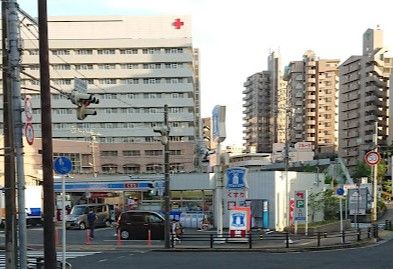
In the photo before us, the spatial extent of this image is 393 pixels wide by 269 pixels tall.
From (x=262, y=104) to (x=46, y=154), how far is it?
145 metres

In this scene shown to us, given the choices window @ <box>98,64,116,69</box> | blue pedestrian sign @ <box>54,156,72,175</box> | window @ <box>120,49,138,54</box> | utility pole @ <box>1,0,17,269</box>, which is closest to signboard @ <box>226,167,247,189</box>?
blue pedestrian sign @ <box>54,156,72,175</box>

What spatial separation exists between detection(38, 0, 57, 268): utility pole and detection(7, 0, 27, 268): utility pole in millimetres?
888

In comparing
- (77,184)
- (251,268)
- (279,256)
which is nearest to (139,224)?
(279,256)

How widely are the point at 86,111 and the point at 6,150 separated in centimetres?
223

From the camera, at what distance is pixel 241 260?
68.0 ft

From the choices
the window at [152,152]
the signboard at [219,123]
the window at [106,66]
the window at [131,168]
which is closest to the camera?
the signboard at [219,123]

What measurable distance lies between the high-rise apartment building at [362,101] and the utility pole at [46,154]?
100622mm

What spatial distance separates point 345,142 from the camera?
394 ft

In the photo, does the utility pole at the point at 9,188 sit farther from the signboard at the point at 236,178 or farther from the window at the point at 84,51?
the window at the point at 84,51

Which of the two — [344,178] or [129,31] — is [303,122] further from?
[344,178]

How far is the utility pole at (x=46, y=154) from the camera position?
1282cm

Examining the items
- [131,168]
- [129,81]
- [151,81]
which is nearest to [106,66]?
[129,81]

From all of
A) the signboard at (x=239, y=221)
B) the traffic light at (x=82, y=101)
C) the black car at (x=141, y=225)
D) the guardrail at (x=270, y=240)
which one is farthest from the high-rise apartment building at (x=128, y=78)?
the traffic light at (x=82, y=101)

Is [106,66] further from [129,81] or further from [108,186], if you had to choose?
[108,186]
